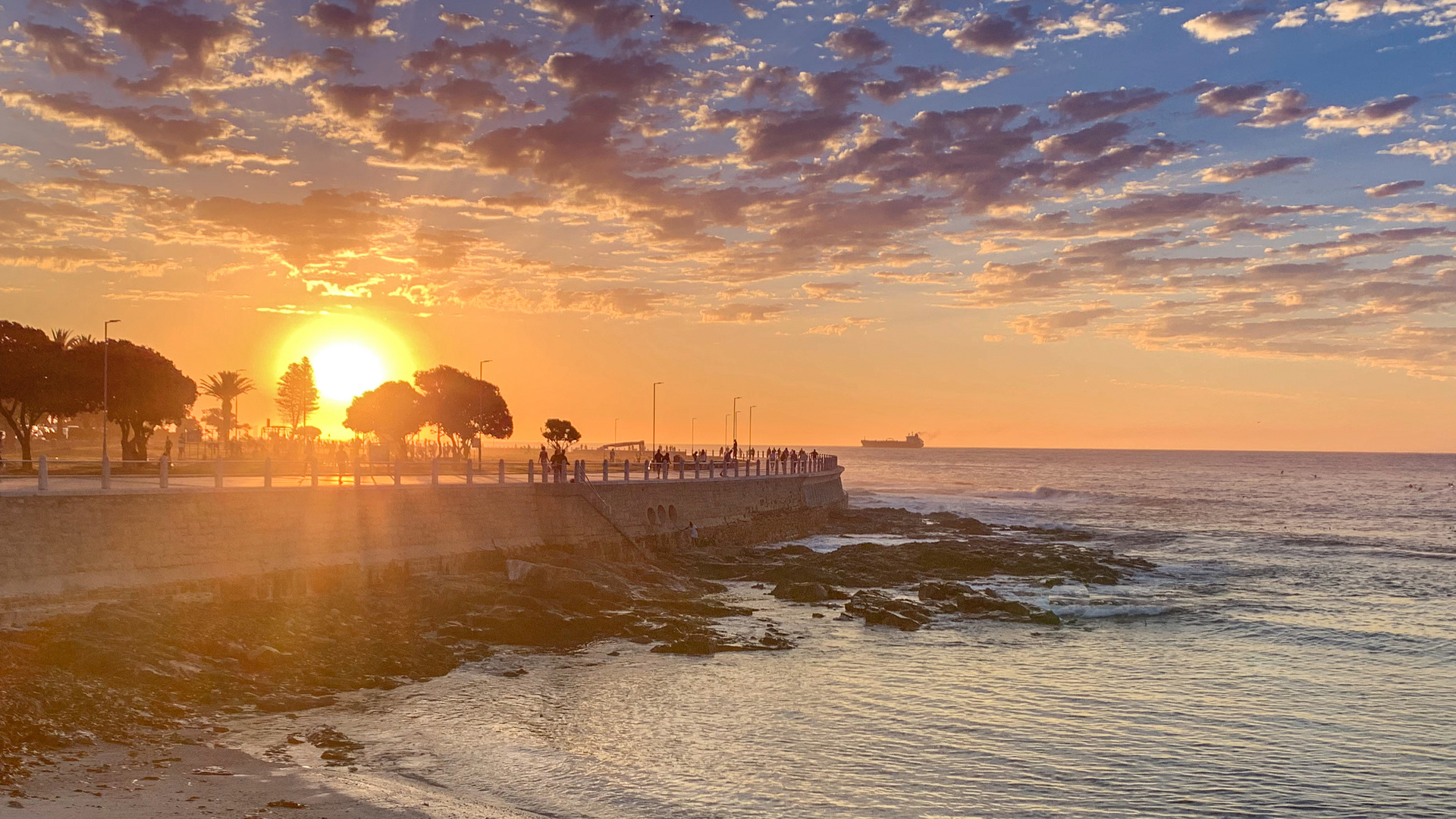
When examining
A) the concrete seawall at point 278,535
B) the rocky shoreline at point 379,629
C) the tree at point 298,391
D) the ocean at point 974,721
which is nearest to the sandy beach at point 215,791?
the ocean at point 974,721

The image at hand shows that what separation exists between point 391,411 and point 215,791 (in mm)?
91657

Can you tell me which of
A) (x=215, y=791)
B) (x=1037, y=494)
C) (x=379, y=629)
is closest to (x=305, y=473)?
(x=379, y=629)

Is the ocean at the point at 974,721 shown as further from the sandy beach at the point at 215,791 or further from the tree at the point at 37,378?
the tree at the point at 37,378

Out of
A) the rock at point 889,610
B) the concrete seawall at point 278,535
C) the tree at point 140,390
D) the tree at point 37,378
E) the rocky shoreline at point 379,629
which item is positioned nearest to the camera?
the rocky shoreline at point 379,629

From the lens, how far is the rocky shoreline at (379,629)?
15938 mm

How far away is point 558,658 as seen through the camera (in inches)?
890

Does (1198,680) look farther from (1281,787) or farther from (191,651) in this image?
(191,651)

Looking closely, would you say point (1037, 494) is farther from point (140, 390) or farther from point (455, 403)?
point (140, 390)

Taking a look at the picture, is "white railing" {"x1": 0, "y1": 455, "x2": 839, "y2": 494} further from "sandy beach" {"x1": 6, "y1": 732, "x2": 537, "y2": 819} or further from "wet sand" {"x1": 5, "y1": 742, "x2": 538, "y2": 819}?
"wet sand" {"x1": 5, "y1": 742, "x2": 538, "y2": 819}

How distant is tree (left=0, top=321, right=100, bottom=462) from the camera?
50.5 m

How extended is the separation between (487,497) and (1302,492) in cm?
11270

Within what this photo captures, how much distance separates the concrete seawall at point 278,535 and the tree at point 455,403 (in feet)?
215

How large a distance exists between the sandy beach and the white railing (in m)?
11.3

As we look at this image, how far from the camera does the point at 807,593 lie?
3209cm
